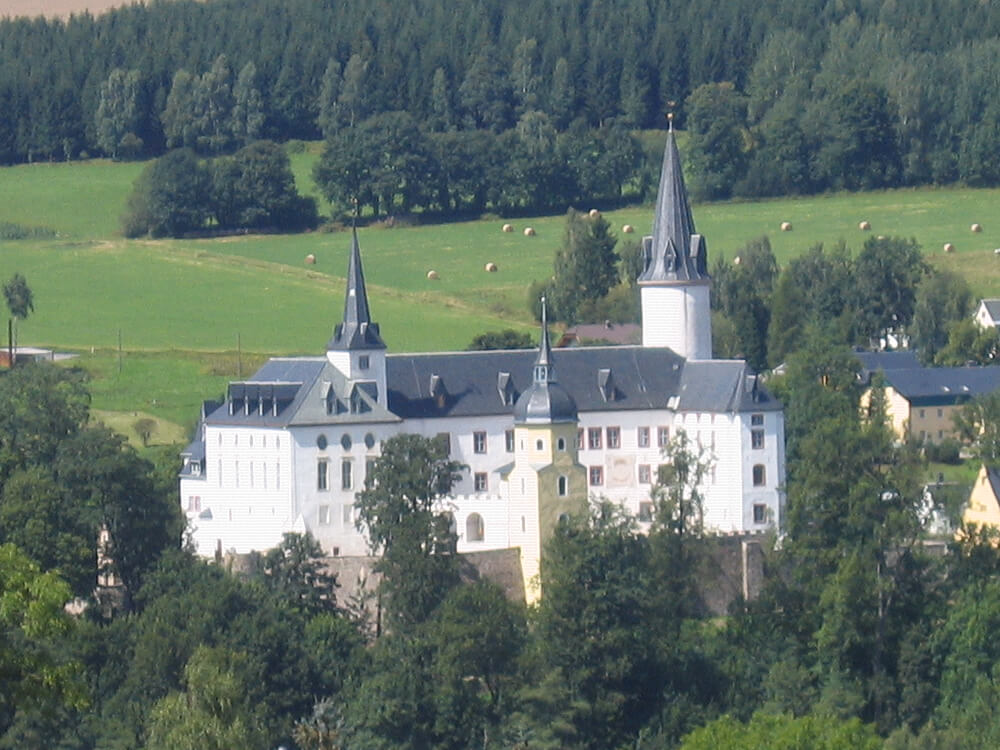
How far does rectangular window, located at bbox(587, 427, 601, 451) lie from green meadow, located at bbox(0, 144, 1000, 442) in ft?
50.4

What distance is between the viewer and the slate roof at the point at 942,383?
3504 inches

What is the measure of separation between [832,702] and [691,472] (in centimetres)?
1057

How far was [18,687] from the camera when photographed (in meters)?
31.2

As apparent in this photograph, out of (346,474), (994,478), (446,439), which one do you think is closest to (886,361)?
(994,478)

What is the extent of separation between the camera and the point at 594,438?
74.8m

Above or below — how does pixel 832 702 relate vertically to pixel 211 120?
below

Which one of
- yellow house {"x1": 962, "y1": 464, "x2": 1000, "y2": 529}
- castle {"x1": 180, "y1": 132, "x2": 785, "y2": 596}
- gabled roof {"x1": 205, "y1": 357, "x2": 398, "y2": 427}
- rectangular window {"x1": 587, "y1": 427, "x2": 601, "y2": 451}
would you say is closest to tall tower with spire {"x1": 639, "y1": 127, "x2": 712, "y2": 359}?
castle {"x1": 180, "y1": 132, "x2": 785, "y2": 596}

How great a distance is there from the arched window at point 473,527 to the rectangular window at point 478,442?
2997 millimetres

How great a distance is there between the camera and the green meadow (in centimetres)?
9431

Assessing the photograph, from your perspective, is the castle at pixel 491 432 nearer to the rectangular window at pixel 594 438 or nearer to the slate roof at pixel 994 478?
the rectangular window at pixel 594 438

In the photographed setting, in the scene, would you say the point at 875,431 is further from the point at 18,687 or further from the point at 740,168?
the point at 740,168

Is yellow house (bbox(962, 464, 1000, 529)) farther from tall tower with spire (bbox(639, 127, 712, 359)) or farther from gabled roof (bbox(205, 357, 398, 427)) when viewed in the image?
gabled roof (bbox(205, 357, 398, 427))

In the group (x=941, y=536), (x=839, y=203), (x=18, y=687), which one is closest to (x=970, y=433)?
(x=941, y=536)

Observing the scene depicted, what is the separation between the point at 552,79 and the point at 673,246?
241ft
